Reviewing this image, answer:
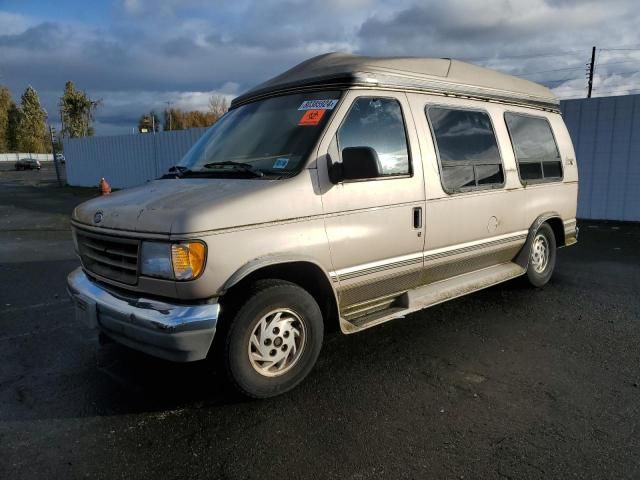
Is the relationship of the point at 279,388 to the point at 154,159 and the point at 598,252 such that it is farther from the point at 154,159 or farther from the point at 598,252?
the point at 154,159

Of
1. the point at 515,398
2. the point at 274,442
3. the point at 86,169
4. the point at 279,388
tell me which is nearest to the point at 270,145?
the point at 279,388

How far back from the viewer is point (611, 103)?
10469mm

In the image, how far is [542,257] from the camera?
5973mm

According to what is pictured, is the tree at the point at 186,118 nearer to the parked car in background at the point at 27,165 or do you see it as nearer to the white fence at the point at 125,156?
the parked car in background at the point at 27,165

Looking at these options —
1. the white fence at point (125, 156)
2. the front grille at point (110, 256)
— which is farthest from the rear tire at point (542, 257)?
the white fence at point (125, 156)

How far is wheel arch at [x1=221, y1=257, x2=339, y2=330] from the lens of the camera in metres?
3.18

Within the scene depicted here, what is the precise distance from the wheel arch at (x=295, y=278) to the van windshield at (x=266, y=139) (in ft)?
2.13

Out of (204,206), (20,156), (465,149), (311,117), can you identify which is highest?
(311,117)

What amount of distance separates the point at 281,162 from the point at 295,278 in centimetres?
85

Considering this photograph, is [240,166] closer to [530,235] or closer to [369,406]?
[369,406]

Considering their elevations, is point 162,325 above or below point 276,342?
above

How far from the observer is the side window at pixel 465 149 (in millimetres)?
4434

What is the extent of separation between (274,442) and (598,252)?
701 centimetres

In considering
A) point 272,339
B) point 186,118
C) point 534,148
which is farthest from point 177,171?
point 186,118
